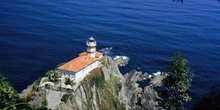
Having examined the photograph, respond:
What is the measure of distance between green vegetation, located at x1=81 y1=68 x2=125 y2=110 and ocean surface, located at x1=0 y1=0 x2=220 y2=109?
2552cm

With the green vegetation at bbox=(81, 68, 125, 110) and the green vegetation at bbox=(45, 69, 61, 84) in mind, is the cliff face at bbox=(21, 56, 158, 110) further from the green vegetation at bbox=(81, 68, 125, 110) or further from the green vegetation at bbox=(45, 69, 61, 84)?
the green vegetation at bbox=(45, 69, 61, 84)

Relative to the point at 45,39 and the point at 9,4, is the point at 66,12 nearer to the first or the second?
the point at 9,4

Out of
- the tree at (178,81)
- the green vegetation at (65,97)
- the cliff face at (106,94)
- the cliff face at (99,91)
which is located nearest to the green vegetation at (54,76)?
the cliff face at (106,94)

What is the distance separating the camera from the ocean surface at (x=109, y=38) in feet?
268

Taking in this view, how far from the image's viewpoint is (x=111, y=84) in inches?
2249

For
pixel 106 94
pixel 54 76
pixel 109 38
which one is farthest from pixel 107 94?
pixel 109 38

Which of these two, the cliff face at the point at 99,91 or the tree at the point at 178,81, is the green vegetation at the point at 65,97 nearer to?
the cliff face at the point at 99,91

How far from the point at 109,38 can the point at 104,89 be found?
71498 millimetres

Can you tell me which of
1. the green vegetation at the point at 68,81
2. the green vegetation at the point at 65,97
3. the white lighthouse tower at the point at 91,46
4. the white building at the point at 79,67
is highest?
the white lighthouse tower at the point at 91,46

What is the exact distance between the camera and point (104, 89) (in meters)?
53.5

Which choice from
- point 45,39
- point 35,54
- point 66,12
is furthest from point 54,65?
point 66,12

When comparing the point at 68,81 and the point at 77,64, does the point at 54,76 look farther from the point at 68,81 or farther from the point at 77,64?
the point at 77,64

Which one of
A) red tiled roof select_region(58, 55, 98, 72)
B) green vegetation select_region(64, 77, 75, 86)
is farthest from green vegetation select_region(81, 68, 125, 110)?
red tiled roof select_region(58, 55, 98, 72)

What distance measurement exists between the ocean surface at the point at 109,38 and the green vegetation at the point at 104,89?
2552cm
